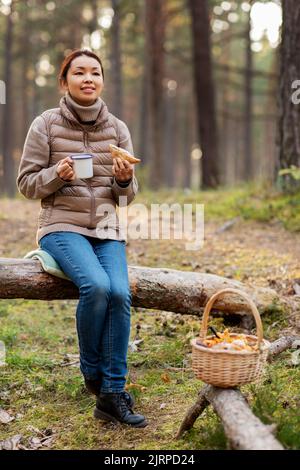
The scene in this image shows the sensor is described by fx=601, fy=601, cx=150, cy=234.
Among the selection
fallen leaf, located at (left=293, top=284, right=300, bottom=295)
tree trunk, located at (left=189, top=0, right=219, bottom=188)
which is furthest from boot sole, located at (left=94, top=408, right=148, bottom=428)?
tree trunk, located at (left=189, top=0, right=219, bottom=188)

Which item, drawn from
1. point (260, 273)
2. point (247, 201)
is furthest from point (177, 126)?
point (260, 273)

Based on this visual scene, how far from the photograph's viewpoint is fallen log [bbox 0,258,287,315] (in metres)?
4.78

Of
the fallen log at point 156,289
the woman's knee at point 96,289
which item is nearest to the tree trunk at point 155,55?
the fallen log at point 156,289

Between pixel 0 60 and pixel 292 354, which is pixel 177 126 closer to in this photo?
pixel 0 60

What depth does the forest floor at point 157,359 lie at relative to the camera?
3908mm

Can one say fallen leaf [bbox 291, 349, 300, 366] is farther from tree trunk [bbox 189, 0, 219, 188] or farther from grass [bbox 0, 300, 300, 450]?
tree trunk [bbox 189, 0, 219, 188]

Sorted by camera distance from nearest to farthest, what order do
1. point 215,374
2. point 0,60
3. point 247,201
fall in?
point 215,374 < point 247,201 < point 0,60

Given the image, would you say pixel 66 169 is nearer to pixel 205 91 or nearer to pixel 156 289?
pixel 156 289

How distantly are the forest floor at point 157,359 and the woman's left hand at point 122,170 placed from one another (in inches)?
63.8

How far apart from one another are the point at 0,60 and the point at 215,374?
116 feet

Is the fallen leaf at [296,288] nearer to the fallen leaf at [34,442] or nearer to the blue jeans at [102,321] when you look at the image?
the blue jeans at [102,321]

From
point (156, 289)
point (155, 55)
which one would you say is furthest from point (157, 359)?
point (155, 55)

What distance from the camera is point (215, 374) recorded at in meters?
3.52

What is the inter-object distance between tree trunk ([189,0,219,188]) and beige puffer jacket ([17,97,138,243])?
384 inches
